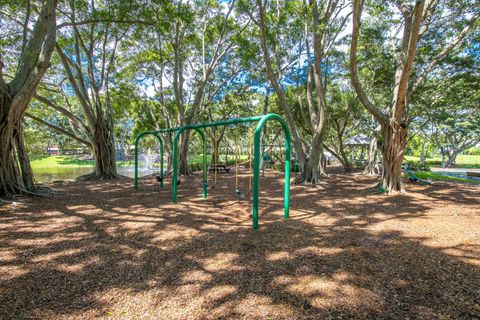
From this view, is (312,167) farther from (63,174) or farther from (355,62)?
(63,174)

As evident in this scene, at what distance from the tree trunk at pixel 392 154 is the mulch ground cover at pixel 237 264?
2057 millimetres

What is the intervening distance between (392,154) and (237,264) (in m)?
6.47

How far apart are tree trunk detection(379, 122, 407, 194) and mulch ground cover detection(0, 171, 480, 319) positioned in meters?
2.06

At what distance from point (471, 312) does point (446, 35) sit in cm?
1119

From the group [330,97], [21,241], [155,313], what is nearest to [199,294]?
[155,313]

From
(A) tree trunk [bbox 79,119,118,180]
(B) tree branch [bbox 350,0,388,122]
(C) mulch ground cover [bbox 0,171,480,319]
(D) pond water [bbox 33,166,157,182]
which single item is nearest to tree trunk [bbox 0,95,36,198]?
(C) mulch ground cover [bbox 0,171,480,319]

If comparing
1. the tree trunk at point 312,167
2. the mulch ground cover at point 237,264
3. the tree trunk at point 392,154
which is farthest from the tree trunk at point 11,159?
the tree trunk at point 392,154

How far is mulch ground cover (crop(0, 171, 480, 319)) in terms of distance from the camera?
208 cm

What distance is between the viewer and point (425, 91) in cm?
1258

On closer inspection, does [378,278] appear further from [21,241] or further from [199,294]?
[21,241]

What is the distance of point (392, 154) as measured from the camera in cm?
722

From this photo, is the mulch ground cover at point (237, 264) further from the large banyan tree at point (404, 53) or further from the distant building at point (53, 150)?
the distant building at point (53, 150)

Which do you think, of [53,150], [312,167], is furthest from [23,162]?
[53,150]

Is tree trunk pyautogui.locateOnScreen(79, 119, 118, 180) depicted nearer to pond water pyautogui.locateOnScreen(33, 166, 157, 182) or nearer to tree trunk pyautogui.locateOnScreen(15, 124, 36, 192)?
tree trunk pyautogui.locateOnScreen(15, 124, 36, 192)
